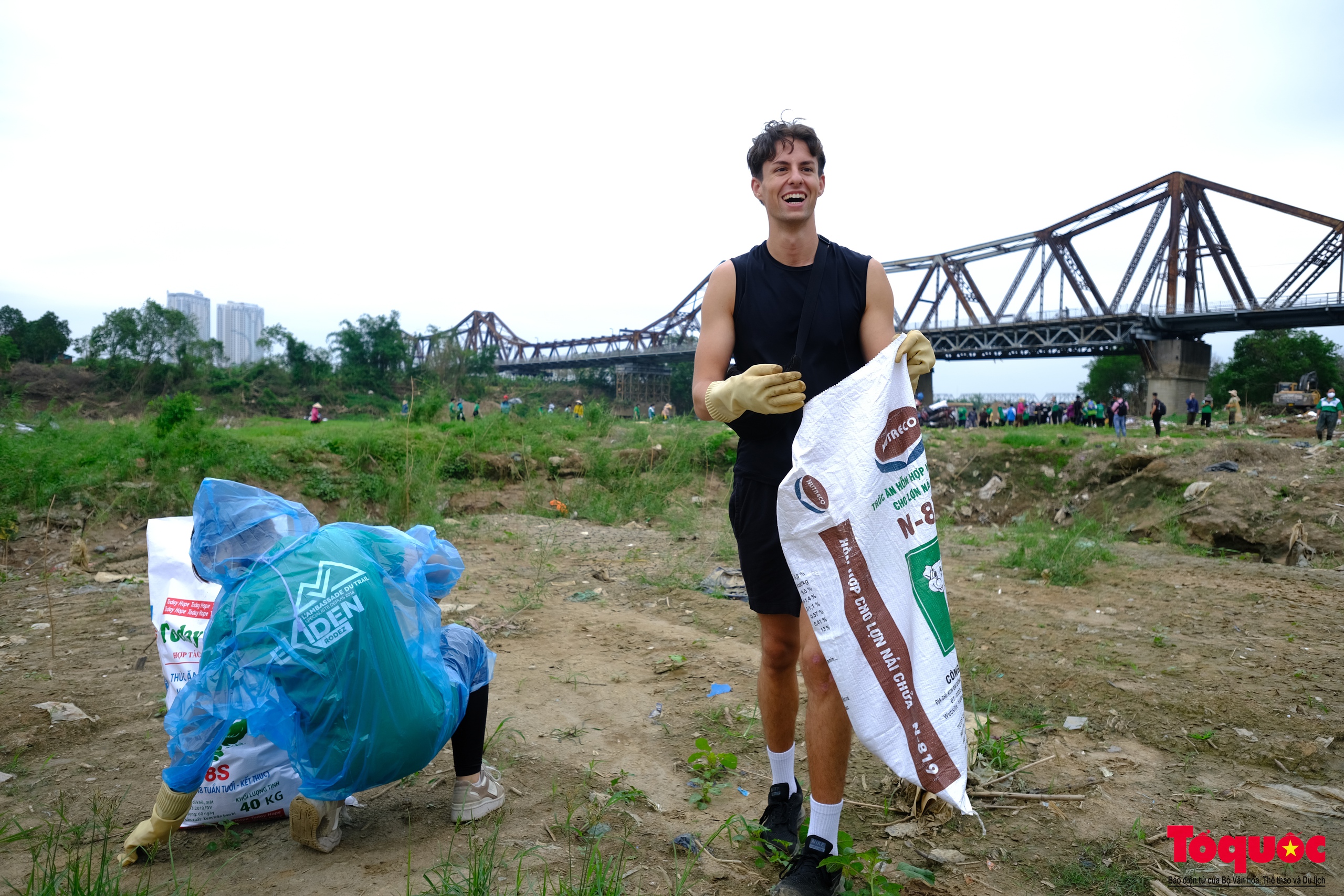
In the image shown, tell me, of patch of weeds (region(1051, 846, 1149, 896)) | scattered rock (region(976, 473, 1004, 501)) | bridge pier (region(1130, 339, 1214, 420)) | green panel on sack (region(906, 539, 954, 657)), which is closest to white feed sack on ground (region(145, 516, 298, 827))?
green panel on sack (region(906, 539, 954, 657))

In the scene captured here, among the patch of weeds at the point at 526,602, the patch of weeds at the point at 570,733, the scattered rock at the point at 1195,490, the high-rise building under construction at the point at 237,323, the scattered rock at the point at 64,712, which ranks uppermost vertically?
the high-rise building under construction at the point at 237,323

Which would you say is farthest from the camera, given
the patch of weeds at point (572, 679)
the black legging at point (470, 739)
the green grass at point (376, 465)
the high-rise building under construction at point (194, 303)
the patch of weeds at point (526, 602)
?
the high-rise building under construction at point (194, 303)

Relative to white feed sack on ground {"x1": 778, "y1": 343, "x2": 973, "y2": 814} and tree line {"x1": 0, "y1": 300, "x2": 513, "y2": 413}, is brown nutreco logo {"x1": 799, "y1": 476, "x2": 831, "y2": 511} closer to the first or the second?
white feed sack on ground {"x1": 778, "y1": 343, "x2": 973, "y2": 814}

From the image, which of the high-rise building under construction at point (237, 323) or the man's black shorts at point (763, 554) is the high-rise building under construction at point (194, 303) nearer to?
the high-rise building under construction at point (237, 323)

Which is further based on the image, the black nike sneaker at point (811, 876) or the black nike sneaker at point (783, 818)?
the black nike sneaker at point (783, 818)

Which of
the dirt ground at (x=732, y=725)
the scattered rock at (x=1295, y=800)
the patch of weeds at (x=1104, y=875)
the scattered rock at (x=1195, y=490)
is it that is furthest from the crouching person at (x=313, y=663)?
the scattered rock at (x=1195, y=490)

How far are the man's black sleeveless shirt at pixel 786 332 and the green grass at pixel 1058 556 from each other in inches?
143

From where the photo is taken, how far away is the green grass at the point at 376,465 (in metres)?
6.62

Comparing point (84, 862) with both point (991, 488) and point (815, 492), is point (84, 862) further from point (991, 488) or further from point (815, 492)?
point (991, 488)

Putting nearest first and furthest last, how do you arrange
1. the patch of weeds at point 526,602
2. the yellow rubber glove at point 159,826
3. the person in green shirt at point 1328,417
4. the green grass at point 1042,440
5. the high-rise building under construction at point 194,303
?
the yellow rubber glove at point 159,826, the patch of weeds at point 526,602, the green grass at point 1042,440, the person in green shirt at point 1328,417, the high-rise building under construction at point 194,303

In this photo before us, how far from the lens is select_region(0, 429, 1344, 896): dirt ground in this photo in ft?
5.47

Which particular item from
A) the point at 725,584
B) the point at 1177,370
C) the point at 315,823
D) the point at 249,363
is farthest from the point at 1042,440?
the point at 249,363

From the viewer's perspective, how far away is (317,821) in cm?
159

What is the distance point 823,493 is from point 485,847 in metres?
1.04
